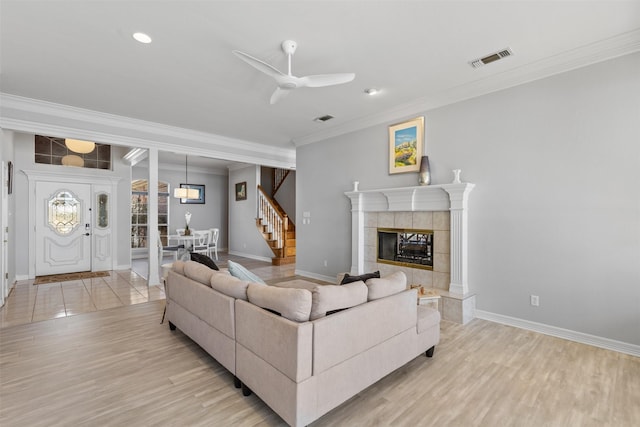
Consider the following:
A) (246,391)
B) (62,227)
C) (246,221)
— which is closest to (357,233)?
(246,391)

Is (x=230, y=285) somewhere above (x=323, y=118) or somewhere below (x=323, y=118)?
below

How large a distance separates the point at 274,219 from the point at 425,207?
4828mm

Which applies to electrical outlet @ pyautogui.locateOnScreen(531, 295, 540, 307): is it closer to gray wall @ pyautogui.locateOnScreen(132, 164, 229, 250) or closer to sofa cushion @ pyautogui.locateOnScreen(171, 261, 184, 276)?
sofa cushion @ pyautogui.locateOnScreen(171, 261, 184, 276)

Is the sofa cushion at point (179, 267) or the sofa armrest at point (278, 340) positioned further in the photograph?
the sofa cushion at point (179, 267)

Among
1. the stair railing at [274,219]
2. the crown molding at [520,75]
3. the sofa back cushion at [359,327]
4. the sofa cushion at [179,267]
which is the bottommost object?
the sofa back cushion at [359,327]

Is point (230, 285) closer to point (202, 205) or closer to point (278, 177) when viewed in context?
point (278, 177)

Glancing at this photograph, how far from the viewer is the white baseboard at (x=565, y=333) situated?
9.37ft

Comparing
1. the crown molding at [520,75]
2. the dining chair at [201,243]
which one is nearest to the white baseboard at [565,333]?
the crown molding at [520,75]

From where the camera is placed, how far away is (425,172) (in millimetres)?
4191

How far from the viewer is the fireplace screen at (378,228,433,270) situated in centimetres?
433

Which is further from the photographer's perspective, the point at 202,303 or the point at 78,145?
the point at 78,145

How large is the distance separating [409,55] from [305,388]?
124 inches

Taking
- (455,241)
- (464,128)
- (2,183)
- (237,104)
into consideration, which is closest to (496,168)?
(464,128)

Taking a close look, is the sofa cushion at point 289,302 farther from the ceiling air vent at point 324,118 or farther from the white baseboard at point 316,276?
the white baseboard at point 316,276
